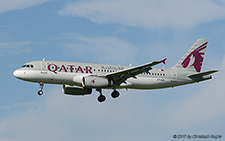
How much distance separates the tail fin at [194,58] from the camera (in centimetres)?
5822

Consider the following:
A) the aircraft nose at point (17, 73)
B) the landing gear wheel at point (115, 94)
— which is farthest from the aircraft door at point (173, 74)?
the aircraft nose at point (17, 73)

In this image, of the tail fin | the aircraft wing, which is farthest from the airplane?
the tail fin

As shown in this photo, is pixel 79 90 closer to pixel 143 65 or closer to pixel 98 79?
pixel 98 79

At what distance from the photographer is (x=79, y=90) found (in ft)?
180

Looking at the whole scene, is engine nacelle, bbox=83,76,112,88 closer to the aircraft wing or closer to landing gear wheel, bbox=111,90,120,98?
the aircraft wing

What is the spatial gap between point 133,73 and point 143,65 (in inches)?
150

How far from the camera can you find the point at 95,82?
4984 centimetres

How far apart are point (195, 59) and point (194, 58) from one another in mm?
196

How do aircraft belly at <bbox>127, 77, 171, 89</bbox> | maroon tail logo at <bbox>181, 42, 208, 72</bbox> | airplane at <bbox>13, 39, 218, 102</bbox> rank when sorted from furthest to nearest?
maroon tail logo at <bbox>181, 42, 208, 72</bbox> → aircraft belly at <bbox>127, 77, 171, 89</bbox> → airplane at <bbox>13, 39, 218, 102</bbox>

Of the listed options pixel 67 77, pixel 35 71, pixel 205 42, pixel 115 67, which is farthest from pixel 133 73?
pixel 205 42

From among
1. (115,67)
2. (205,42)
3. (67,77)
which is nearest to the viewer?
(67,77)

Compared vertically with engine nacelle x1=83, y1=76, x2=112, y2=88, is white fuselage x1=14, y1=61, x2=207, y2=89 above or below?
above

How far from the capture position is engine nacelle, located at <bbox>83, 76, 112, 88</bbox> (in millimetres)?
49500

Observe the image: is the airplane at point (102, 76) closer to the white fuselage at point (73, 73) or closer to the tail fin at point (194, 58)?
the white fuselage at point (73, 73)
